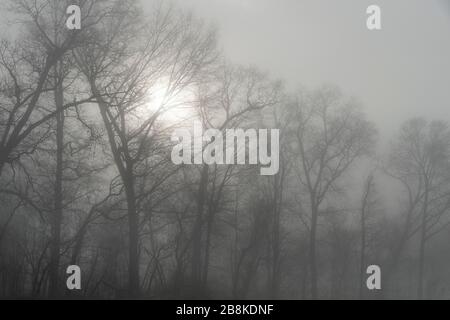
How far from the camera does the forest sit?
780 centimetres

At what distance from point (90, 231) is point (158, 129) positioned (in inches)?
69.8

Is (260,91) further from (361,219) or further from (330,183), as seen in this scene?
(361,219)

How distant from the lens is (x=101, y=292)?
7.73 metres

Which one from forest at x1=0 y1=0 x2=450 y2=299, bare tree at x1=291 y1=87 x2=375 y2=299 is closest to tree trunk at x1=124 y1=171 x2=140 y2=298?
forest at x1=0 y1=0 x2=450 y2=299

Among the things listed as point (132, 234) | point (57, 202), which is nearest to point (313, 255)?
point (132, 234)

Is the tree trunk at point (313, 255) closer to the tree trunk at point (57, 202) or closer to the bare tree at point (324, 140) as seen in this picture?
the bare tree at point (324, 140)

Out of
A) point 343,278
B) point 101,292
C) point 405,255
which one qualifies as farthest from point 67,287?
point 405,255

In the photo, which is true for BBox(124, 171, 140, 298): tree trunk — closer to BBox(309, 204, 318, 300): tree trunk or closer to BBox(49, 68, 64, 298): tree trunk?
BBox(49, 68, 64, 298): tree trunk
